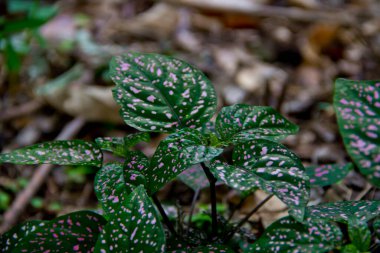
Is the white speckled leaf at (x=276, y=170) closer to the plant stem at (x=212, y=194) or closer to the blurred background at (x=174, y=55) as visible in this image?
the plant stem at (x=212, y=194)

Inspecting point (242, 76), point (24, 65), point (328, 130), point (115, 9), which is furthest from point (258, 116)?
point (115, 9)

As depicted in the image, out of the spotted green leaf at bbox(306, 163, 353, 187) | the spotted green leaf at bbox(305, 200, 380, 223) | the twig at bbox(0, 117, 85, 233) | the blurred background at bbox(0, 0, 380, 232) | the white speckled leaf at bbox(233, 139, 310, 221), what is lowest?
the twig at bbox(0, 117, 85, 233)

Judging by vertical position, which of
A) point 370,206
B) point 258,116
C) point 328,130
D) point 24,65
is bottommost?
point 24,65

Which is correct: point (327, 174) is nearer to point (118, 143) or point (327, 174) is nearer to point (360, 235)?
point (360, 235)

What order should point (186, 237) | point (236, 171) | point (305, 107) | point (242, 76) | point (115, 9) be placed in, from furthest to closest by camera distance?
point (115, 9) < point (242, 76) < point (305, 107) < point (186, 237) < point (236, 171)

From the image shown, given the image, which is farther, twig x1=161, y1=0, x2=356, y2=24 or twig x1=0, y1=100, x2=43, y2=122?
twig x1=161, y1=0, x2=356, y2=24

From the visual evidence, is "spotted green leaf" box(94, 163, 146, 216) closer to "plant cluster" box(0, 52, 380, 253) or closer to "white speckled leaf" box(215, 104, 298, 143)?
"plant cluster" box(0, 52, 380, 253)

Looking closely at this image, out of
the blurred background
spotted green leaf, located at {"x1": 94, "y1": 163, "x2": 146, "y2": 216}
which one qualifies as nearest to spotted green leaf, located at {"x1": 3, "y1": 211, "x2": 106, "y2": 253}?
spotted green leaf, located at {"x1": 94, "y1": 163, "x2": 146, "y2": 216}

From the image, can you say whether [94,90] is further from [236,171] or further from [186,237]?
[236,171]
